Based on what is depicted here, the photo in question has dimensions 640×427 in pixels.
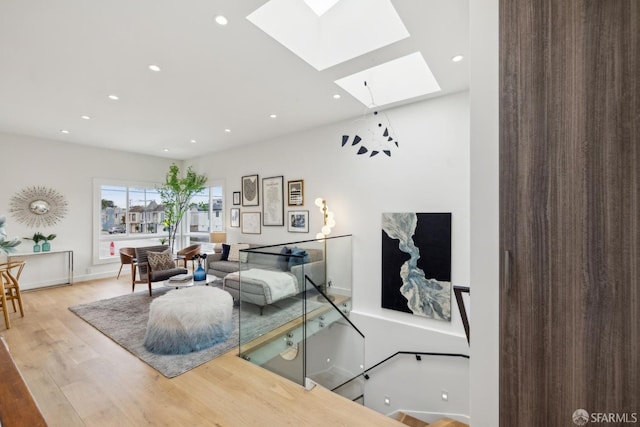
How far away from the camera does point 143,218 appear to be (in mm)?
6836

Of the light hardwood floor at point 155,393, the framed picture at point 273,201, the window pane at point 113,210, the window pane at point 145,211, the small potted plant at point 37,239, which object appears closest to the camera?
the light hardwood floor at point 155,393

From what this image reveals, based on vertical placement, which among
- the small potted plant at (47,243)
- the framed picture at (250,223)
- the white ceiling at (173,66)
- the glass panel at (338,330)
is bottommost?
the glass panel at (338,330)

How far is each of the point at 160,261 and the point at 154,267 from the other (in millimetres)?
138

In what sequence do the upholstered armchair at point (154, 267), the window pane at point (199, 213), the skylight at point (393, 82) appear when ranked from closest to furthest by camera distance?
the skylight at point (393, 82)
the upholstered armchair at point (154, 267)
the window pane at point (199, 213)

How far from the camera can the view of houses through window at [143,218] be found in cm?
624

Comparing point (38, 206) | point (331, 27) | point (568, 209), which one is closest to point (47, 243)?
point (38, 206)

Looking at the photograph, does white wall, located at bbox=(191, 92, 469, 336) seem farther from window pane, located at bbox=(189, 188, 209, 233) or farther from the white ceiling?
window pane, located at bbox=(189, 188, 209, 233)

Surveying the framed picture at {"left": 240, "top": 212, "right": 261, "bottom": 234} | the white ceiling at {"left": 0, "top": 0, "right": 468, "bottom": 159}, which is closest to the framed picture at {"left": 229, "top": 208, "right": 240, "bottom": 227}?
the framed picture at {"left": 240, "top": 212, "right": 261, "bottom": 234}

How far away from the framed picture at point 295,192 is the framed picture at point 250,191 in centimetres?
96

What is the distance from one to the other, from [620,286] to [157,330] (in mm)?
3502

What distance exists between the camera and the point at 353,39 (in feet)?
8.56

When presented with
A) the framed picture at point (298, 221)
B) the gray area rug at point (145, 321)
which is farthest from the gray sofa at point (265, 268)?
the framed picture at point (298, 221)

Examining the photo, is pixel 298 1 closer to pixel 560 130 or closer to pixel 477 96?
pixel 477 96

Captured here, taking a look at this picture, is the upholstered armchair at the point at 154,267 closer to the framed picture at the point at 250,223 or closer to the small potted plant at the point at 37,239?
the framed picture at the point at 250,223
